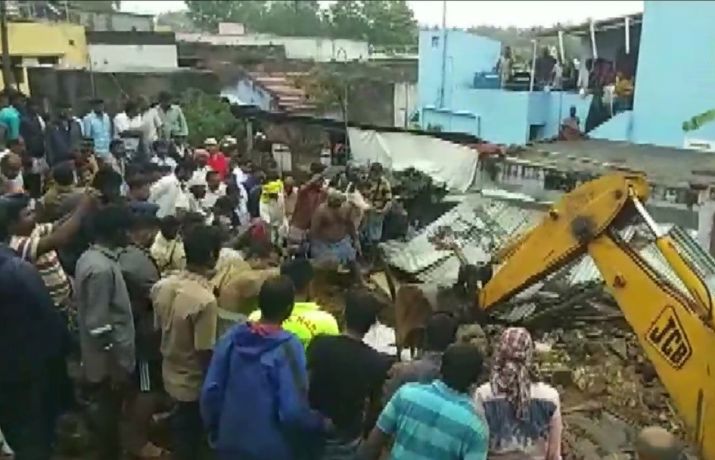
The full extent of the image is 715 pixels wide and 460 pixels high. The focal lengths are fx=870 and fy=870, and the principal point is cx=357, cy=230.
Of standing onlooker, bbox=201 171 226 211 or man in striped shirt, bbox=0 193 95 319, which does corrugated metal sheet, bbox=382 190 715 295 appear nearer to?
standing onlooker, bbox=201 171 226 211

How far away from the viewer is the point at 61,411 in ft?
18.4

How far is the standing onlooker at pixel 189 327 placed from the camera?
Result: 16.1 feet

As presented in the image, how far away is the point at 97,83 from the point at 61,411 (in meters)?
14.6

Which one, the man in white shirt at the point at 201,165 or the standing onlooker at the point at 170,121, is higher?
the standing onlooker at the point at 170,121

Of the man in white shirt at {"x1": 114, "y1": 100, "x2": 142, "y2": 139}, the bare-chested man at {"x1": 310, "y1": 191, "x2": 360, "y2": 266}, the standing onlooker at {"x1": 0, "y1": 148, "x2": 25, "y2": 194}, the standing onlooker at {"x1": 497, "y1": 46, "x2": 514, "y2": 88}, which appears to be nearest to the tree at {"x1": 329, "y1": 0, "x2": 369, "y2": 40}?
the standing onlooker at {"x1": 497, "y1": 46, "x2": 514, "y2": 88}

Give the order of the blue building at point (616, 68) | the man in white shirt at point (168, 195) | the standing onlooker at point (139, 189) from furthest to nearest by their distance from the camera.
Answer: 1. the blue building at point (616, 68)
2. the man in white shirt at point (168, 195)
3. the standing onlooker at point (139, 189)

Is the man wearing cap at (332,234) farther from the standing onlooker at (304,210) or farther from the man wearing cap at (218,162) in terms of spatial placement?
the man wearing cap at (218,162)

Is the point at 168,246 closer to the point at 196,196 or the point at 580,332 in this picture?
the point at 196,196

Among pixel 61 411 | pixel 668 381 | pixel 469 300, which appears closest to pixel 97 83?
pixel 469 300

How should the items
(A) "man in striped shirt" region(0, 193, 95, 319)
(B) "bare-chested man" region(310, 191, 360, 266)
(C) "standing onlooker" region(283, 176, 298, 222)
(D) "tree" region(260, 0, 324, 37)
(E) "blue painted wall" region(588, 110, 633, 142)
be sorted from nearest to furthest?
1. (A) "man in striped shirt" region(0, 193, 95, 319)
2. (B) "bare-chested man" region(310, 191, 360, 266)
3. (C) "standing onlooker" region(283, 176, 298, 222)
4. (E) "blue painted wall" region(588, 110, 633, 142)
5. (D) "tree" region(260, 0, 324, 37)

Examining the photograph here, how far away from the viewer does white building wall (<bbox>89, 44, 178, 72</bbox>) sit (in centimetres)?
2548

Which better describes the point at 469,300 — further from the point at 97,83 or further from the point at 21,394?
the point at 97,83

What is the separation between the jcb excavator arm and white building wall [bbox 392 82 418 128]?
54.5 ft

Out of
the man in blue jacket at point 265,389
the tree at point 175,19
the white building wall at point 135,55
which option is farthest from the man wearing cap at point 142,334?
the tree at point 175,19
